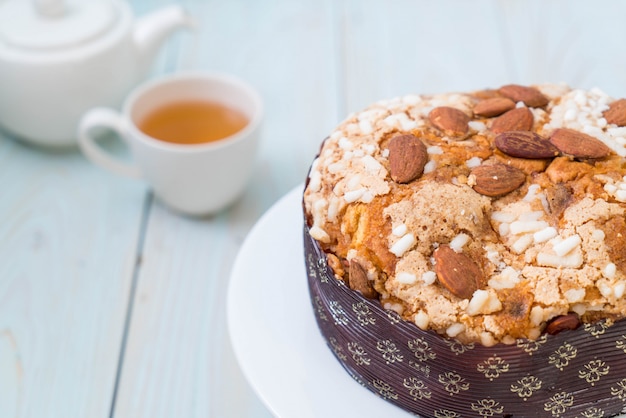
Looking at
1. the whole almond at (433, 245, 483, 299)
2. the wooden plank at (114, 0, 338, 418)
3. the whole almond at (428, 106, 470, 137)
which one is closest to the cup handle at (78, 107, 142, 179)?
the wooden plank at (114, 0, 338, 418)

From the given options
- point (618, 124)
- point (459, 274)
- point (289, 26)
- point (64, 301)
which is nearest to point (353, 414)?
point (459, 274)

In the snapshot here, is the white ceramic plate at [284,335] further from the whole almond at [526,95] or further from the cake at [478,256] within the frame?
the whole almond at [526,95]

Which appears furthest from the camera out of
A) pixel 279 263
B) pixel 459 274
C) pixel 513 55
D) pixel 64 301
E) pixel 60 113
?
pixel 513 55

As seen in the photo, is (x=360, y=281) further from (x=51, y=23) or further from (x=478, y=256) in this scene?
(x=51, y=23)

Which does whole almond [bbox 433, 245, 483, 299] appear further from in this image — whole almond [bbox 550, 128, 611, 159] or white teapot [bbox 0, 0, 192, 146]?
white teapot [bbox 0, 0, 192, 146]

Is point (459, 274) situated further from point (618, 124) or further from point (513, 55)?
point (513, 55)

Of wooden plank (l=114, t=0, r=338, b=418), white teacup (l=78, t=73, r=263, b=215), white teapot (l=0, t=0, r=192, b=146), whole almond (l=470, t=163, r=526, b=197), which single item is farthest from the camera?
white teapot (l=0, t=0, r=192, b=146)

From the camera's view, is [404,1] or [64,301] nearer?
[64,301]
